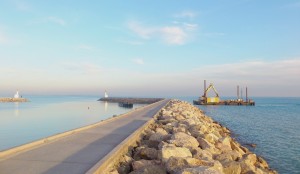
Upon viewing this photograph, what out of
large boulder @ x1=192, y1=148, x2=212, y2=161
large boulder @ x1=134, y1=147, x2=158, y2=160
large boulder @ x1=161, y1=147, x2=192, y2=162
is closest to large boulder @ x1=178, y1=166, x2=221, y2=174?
large boulder @ x1=161, y1=147, x2=192, y2=162

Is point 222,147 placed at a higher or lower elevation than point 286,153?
higher

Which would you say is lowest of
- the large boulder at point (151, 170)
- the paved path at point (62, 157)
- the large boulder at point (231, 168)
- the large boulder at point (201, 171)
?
the large boulder at point (231, 168)

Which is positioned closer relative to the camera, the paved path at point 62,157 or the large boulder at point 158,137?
the paved path at point 62,157

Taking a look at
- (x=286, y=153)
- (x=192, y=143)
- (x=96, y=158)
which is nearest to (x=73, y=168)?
(x=96, y=158)

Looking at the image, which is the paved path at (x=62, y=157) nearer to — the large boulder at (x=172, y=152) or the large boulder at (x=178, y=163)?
the large boulder at (x=172, y=152)

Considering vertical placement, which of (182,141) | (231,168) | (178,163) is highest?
(182,141)

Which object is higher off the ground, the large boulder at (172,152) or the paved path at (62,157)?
the large boulder at (172,152)

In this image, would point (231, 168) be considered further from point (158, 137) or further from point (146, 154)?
point (158, 137)

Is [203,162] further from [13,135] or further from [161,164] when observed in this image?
[13,135]

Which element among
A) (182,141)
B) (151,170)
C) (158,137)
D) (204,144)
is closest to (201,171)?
(151,170)

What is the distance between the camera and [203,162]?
6.39 metres

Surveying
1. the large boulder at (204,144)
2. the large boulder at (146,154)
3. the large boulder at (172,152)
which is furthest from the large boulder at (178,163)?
the large boulder at (204,144)

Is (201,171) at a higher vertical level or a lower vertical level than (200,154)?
higher

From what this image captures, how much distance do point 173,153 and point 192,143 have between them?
6.08 ft
